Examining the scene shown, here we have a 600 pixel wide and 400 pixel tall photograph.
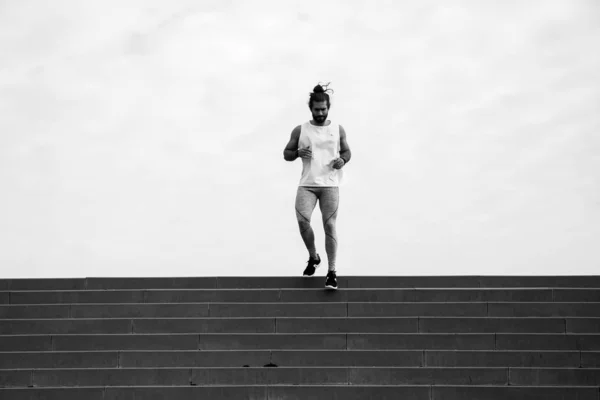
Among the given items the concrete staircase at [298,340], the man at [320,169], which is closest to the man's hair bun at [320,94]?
the man at [320,169]

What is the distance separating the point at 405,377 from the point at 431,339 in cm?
61

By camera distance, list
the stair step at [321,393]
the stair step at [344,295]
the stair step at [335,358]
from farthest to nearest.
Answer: the stair step at [344,295] < the stair step at [335,358] < the stair step at [321,393]

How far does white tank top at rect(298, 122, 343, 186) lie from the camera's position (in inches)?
412

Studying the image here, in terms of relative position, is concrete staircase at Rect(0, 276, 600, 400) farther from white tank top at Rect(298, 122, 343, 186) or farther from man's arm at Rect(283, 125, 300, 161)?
man's arm at Rect(283, 125, 300, 161)

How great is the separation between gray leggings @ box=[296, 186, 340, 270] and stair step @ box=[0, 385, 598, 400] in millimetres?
1844

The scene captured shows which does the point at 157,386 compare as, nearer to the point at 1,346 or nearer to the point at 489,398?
the point at 1,346

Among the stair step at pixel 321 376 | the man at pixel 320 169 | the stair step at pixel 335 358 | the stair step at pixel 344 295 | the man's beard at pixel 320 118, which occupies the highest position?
the man's beard at pixel 320 118

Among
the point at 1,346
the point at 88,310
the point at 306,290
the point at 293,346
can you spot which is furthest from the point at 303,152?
the point at 1,346

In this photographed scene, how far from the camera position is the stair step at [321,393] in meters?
8.71

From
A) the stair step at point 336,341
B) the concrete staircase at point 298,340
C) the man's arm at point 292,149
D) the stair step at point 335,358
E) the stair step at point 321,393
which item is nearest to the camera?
the stair step at point 321,393

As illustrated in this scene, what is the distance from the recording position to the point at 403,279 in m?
10.9

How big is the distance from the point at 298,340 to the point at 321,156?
6.75ft

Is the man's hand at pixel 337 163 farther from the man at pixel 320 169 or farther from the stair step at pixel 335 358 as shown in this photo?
the stair step at pixel 335 358

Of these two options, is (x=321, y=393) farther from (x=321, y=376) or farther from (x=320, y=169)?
(x=320, y=169)
